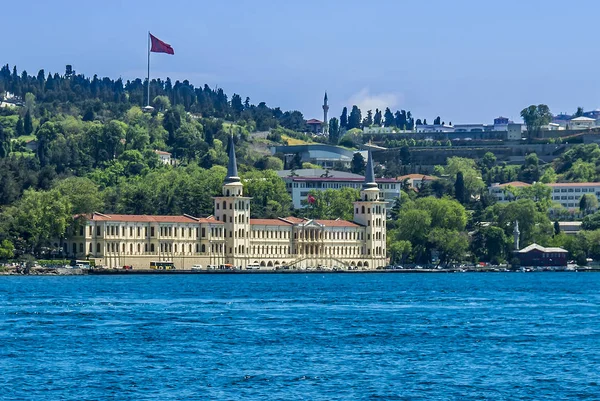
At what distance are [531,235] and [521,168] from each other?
4425 cm

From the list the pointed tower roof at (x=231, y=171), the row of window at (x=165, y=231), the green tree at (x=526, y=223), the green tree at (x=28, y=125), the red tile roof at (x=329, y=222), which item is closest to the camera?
the row of window at (x=165, y=231)

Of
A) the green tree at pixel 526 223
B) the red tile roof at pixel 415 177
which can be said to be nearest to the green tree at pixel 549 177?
the red tile roof at pixel 415 177

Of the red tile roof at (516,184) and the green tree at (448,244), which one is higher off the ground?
the red tile roof at (516,184)

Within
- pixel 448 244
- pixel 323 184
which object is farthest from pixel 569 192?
pixel 448 244

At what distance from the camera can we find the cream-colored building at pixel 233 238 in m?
117

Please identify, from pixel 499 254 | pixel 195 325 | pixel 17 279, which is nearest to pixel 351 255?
pixel 499 254

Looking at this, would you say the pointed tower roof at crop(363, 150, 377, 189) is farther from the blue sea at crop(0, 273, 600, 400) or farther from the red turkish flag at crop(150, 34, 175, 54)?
the blue sea at crop(0, 273, 600, 400)

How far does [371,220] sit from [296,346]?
84.8m

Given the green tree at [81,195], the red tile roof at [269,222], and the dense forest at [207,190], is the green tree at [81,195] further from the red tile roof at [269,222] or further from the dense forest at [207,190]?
the red tile roof at [269,222]

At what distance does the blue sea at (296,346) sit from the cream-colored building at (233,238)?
34.4m

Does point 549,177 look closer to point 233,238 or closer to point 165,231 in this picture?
point 233,238

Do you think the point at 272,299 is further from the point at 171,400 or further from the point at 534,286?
the point at 171,400

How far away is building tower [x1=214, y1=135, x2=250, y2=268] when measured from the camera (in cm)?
12431

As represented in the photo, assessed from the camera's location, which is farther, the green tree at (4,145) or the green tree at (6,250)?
the green tree at (4,145)
